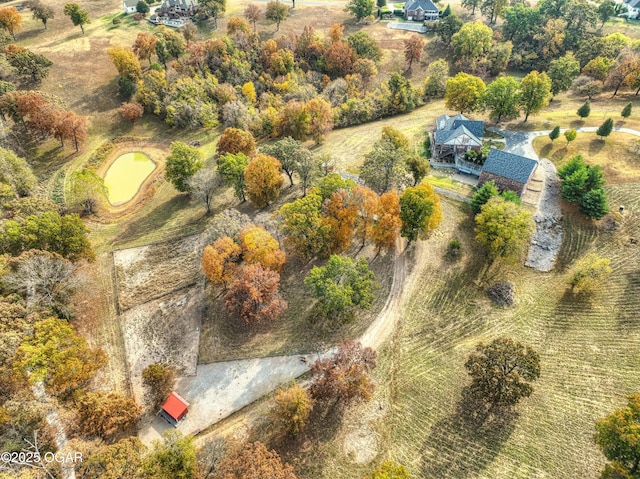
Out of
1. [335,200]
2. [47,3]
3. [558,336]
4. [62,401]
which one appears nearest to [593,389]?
[558,336]

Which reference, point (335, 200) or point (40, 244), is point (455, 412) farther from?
point (40, 244)

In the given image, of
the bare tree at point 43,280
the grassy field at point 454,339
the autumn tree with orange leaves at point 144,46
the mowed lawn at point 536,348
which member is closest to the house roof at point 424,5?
the grassy field at point 454,339

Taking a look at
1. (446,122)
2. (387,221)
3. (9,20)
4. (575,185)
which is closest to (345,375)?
(387,221)

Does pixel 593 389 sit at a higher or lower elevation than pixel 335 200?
lower

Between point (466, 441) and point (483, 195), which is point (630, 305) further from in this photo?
point (466, 441)

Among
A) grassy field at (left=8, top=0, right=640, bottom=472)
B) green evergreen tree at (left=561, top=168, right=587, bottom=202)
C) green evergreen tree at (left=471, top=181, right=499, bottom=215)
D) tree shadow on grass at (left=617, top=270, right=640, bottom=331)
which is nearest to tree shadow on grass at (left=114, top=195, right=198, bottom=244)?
grassy field at (left=8, top=0, right=640, bottom=472)

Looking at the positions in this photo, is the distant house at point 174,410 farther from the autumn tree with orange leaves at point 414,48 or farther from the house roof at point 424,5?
the house roof at point 424,5
